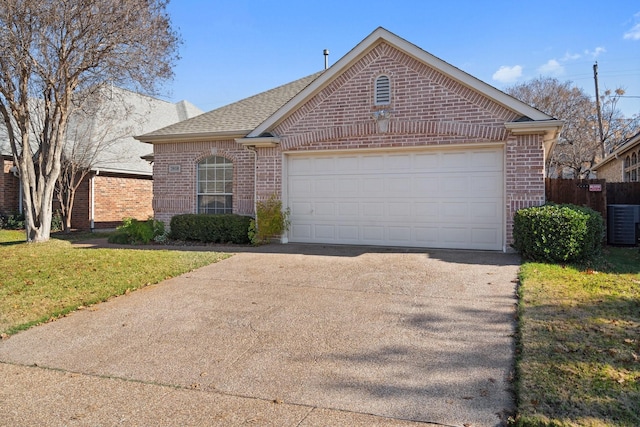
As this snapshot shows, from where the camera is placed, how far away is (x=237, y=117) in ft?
46.0

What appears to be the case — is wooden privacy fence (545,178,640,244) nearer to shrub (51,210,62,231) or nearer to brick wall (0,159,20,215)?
shrub (51,210,62,231)

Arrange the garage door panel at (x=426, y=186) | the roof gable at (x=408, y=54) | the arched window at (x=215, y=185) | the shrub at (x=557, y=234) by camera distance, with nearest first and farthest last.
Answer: the shrub at (x=557, y=234) → the roof gable at (x=408, y=54) → the garage door panel at (x=426, y=186) → the arched window at (x=215, y=185)

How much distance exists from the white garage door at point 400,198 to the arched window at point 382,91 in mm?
1214

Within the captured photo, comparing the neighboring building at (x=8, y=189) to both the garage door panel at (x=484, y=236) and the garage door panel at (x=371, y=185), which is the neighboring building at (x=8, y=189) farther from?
the garage door panel at (x=484, y=236)

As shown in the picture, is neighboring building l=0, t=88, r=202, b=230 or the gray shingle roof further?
neighboring building l=0, t=88, r=202, b=230

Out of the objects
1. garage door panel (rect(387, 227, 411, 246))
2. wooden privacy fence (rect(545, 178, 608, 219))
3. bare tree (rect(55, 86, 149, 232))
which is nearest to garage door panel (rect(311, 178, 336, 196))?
garage door panel (rect(387, 227, 411, 246))

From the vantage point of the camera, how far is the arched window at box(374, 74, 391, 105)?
1087cm

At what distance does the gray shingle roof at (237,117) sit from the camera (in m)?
13.2

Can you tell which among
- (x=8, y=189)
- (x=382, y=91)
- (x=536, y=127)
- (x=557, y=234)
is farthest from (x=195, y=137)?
(x=8, y=189)

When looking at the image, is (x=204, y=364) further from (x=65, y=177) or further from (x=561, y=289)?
(x=65, y=177)

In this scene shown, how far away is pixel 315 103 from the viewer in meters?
11.5

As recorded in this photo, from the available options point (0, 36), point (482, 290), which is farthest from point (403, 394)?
point (0, 36)

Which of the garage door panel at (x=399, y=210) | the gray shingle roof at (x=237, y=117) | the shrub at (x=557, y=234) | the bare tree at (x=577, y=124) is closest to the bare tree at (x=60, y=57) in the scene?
the gray shingle roof at (x=237, y=117)

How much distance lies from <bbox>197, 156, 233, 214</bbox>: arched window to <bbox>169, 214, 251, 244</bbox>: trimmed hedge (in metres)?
0.83
